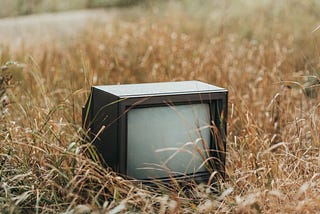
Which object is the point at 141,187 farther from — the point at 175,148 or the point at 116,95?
the point at 116,95

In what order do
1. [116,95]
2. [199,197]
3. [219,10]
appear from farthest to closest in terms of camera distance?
[219,10] → [199,197] → [116,95]

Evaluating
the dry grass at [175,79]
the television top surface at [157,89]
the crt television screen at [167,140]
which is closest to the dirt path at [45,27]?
the dry grass at [175,79]

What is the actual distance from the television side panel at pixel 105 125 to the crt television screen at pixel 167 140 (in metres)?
0.07

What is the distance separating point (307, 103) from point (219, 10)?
140 inches

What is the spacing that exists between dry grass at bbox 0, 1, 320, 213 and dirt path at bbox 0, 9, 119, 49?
0.40 metres

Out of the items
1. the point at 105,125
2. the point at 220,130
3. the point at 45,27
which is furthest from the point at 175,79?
the point at 45,27

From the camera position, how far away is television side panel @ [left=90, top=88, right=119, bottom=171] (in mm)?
2527

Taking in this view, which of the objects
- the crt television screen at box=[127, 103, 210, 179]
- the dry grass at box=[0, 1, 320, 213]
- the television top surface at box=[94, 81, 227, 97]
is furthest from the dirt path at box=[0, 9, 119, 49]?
the crt television screen at box=[127, 103, 210, 179]

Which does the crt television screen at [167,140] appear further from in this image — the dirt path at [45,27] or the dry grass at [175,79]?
the dirt path at [45,27]

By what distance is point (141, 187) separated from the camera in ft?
8.25

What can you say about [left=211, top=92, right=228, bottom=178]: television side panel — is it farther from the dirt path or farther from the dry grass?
the dirt path

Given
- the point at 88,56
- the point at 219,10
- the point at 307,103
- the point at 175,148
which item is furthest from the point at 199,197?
the point at 219,10

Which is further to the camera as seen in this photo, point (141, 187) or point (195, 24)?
point (195, 24)

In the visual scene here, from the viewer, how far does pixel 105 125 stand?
8.64 feet
